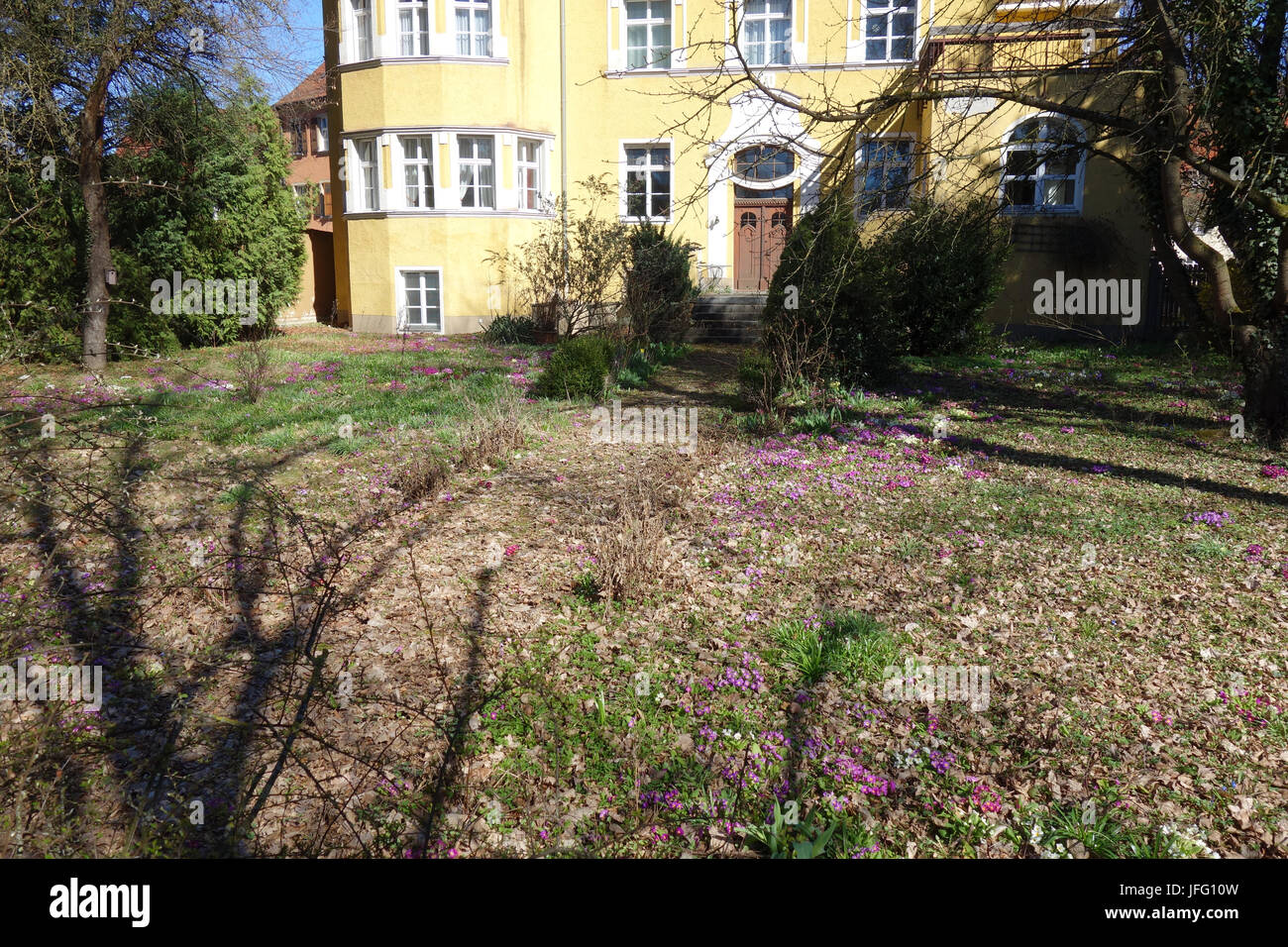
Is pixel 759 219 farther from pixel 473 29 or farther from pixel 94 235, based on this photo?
pixel 94 235

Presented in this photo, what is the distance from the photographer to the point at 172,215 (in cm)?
1462

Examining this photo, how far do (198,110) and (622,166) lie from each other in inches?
345

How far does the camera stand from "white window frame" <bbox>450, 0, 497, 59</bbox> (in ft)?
56.1

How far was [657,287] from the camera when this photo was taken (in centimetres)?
1521

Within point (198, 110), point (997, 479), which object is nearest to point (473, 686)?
point (997, 479)

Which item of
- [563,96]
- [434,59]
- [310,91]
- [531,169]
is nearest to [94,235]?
[434,59]

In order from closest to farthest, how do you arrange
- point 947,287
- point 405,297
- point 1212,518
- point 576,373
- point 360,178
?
point 1212,518, point 576,373, point 947,287, point 405,297, point 360,178

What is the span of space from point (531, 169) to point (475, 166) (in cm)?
136

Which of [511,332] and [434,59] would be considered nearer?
[511,332]

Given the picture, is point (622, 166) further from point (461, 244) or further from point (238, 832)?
point (238, 832)

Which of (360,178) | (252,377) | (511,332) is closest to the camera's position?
(252,377)

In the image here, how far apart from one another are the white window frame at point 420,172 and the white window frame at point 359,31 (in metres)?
1.84

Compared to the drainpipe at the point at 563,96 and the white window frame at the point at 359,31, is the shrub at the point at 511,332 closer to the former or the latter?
the drainpipe at the point at 563,96

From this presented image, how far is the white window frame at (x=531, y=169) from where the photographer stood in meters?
17.8
